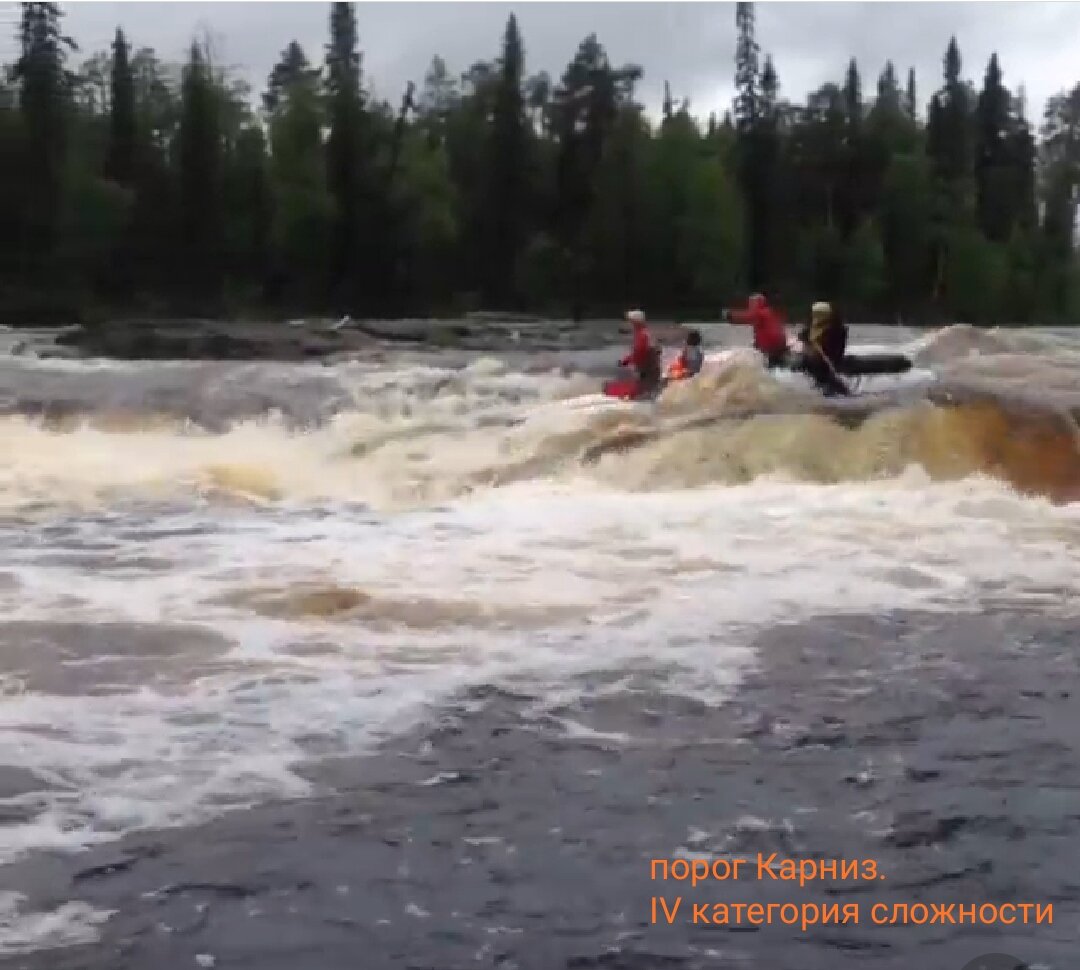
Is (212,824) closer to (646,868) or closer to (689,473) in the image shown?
(646,868)

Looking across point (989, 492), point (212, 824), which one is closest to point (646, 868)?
point (212, 824)

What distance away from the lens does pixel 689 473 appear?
1157 cm

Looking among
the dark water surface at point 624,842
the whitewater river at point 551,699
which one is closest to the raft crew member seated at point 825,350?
the whitewater river at point 551,699

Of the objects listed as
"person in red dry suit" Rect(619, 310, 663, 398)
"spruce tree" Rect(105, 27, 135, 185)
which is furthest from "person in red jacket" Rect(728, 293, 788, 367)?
"spruce tree" Rect(105, 27, 135, 185)

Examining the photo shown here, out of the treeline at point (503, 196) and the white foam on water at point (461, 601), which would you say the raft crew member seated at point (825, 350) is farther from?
the treeline at point (503, 196)

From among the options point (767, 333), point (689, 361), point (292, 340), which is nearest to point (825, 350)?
point (767, 333)

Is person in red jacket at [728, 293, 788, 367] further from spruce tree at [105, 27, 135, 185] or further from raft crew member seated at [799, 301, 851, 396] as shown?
spruce tree at [105, 27, 135, 185]

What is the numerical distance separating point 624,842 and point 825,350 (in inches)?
371

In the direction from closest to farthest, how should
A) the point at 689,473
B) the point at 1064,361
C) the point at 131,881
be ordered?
the point at 131,881
the point at 689,473
the point at 1064,361

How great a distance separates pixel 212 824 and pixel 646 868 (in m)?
1.25
